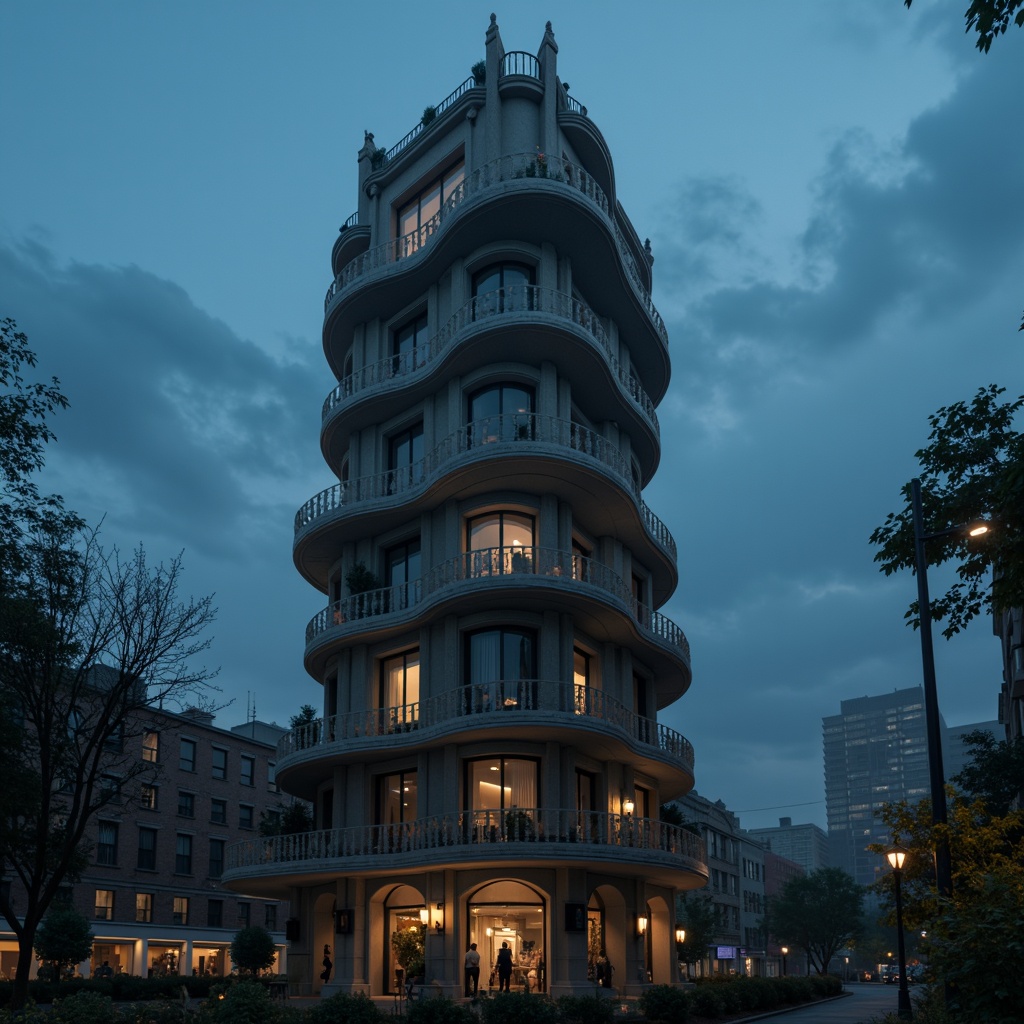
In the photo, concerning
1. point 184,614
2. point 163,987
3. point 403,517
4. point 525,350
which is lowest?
point 163,987

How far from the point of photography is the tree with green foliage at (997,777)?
40.5 m

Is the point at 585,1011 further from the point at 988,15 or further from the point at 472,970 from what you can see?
the point at 988,15

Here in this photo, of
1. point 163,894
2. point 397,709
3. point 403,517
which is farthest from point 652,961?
point 163,894

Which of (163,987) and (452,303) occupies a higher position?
(452,303)

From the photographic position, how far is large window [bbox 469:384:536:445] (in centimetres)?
3328

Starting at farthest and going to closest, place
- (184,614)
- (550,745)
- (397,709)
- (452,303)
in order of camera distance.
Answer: (452,303), (397,709), (550,745), (184,614)

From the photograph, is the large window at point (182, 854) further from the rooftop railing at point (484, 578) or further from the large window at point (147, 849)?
the rooftop railing at point (484, 578)

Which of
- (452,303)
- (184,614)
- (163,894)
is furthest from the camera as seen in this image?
(163,894)

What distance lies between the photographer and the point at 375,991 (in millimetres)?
31812

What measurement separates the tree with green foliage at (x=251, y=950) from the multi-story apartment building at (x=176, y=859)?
2.99m

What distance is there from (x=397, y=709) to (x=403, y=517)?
6.21 m

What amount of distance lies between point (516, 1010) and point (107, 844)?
43.3 meters

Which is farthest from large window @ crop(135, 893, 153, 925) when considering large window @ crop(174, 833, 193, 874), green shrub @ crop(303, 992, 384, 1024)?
green shrub @ crop(303, 992, 384, 1024)

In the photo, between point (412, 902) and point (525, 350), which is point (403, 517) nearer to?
point (525, 350)
